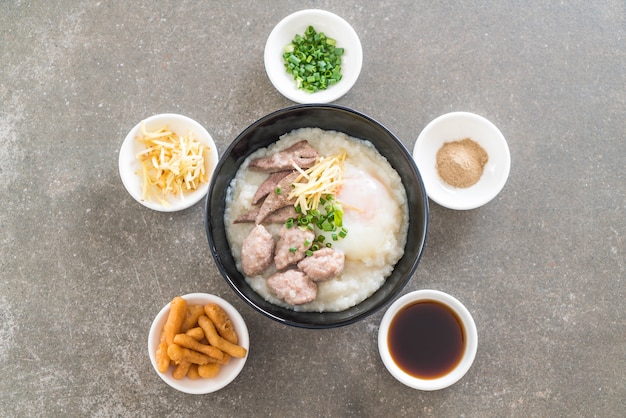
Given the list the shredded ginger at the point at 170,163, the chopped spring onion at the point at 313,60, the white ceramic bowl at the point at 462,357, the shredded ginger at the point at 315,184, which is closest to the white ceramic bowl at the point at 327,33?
the chopped spring onion at the point at 313,60

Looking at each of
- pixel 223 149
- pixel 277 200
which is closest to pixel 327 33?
pixel 223 149

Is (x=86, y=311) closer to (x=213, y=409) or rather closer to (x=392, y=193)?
(x=213, y=409)

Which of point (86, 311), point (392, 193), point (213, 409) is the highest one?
point (392, 193)

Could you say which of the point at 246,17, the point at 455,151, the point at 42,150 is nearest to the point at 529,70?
the point at 455,151

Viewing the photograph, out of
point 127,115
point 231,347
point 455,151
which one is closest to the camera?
point 231,347

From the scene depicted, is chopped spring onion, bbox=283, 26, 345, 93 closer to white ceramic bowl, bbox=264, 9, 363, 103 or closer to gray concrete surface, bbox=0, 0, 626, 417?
white ceramic bowl, bbox=264, 9, 363, 103

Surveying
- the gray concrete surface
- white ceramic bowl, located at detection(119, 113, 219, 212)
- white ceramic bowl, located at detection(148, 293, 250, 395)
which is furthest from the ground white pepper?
white ceramic bowl, located at detection(148, 293, 250, 395)

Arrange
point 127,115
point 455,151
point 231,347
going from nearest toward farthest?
point 231,347
point 455,151
point 127,115

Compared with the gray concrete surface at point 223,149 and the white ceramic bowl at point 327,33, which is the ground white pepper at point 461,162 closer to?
the gray concrete surface at point 223,149

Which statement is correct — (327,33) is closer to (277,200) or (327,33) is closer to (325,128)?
(325,128)
